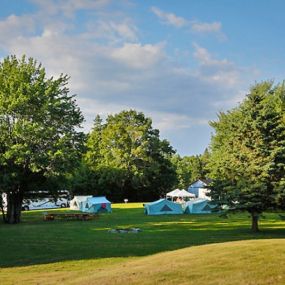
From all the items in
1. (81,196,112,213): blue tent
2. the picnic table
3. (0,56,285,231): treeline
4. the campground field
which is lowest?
the campground field

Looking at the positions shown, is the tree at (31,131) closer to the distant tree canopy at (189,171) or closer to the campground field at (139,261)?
the campground field at (139,261)

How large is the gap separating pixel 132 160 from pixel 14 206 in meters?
39.2

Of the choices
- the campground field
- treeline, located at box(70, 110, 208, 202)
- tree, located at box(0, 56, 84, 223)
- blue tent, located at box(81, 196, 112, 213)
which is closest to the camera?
the campground field

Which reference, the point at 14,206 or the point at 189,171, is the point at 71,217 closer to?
the point at 14,206

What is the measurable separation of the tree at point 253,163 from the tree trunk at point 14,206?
1879 centimetres

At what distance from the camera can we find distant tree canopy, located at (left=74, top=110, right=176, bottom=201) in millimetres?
73312

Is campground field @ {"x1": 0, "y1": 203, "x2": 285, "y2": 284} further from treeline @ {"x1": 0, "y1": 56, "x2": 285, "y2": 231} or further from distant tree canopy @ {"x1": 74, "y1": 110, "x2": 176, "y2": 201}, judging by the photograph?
distant tree canopy @ {"x1": 74, "y1": 110, "x2": 176, "y2": 201}

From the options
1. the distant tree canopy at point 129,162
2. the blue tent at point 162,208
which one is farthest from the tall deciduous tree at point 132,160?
the blue tent at point 162,208

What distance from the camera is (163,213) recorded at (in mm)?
45375

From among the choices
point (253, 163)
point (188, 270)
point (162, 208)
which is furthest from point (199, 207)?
point (188, 270)

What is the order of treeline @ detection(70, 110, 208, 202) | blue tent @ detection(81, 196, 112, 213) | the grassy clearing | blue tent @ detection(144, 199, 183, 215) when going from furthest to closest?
1. treeline @ detection(70, 110, 208, 202)
2. blue tent @ detection(81, 196, 112, 213)
3. blue tent @ detection(144, 199, 183, 215)
4. the grassy clearing

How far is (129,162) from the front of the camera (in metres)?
74.2

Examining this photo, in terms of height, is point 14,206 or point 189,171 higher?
point 189,171

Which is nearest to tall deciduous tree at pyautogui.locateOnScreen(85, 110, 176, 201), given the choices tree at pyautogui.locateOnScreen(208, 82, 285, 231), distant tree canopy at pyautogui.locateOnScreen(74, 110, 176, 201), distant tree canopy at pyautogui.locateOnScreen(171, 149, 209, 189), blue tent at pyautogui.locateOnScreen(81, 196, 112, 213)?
distant tree canopy at pyautogui.locateOnScreen(74, 110, 176, 201)
